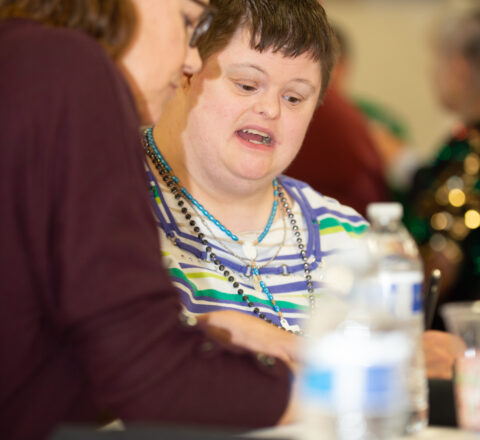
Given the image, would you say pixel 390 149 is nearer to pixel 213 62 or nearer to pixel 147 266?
pixel 213 62

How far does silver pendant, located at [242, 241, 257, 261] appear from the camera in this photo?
1.51 meters

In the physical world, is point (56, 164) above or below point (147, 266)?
above

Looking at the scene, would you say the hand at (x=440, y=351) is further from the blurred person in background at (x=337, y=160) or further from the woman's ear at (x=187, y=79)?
the blurred person in background at (x=337, y=160)

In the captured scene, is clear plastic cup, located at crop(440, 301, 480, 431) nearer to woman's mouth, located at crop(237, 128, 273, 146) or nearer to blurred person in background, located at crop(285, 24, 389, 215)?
woman's mouth, located at crop(237, 128, 273, 146)

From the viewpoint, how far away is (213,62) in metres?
1.46

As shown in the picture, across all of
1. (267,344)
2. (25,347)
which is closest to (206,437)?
(25,347)

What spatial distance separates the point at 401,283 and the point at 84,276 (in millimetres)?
398

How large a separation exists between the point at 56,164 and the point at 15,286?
0.15 m

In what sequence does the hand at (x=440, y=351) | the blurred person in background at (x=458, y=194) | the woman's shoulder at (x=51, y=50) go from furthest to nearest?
the blurred person in background at (x=458, y=194)
the hand at (x=440, y=351)
the woman's shoulder at (x=51, y=50)

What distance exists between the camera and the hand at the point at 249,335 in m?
1.13

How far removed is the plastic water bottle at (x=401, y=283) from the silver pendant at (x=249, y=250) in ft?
1.71

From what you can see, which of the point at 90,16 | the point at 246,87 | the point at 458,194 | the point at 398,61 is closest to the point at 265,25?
the point at 246,87

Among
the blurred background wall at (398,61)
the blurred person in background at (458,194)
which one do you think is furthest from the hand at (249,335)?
the blurred background wall at (398,61)

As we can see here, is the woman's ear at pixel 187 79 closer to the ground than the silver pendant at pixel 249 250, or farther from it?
farther from it
